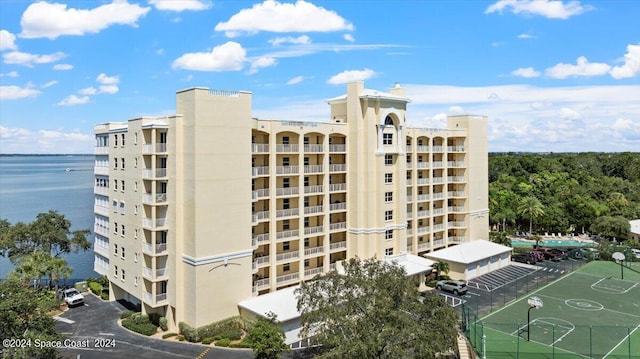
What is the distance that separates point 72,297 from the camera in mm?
43000

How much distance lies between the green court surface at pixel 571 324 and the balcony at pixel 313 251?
15.4 meters

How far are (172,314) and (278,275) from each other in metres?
Answer: 10.0

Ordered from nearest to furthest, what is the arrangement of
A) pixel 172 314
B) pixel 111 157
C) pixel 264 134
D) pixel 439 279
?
pixel 172 314 < pixel 264 134 < pixel 111 157 < pixel 439 279

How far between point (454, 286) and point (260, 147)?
2483 cm

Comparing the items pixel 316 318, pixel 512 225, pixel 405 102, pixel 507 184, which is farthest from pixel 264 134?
pixel 507 184

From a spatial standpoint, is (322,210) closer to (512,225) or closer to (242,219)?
(242,219)

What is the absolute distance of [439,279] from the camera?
50.7m

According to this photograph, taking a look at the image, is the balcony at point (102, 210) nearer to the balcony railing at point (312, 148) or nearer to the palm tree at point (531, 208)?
the balcony railing at point (312, 148)

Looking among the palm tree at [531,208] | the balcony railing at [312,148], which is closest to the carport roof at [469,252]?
the balcony railing at [312,148]

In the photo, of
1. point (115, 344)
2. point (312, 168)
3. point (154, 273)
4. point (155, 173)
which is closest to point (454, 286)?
point (312, 168)

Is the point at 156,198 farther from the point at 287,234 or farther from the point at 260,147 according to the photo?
the point at 287,234

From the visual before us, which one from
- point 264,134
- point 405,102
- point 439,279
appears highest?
point 405,102

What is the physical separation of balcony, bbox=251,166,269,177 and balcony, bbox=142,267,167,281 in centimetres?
1071

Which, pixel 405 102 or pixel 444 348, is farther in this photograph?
pixel 405 102
